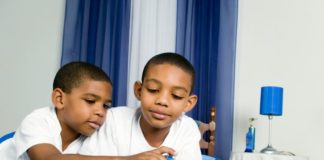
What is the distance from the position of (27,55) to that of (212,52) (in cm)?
167

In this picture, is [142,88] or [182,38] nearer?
[142,88]

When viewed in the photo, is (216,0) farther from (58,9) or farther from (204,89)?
(58,9)

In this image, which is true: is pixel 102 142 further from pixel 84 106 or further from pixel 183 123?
pixel 183 123

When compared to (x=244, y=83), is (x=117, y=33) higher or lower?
higher

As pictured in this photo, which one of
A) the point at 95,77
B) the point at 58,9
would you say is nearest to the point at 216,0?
the point at 58,9

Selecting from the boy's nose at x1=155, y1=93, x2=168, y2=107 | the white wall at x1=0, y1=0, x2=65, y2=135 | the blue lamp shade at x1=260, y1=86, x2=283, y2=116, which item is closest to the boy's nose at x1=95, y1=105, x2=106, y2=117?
the boy's nose at x1=155, y1=93, x2=168, y2=107

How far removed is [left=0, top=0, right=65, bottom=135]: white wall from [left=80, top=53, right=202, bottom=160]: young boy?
7.21 ft

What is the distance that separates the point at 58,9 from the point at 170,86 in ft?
8.19

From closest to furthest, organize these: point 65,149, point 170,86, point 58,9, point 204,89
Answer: point 170,86
point 65,149
point 204,89
point 58,9

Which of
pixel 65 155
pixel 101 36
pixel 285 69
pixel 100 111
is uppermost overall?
pixel 101 36

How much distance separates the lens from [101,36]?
123 inches

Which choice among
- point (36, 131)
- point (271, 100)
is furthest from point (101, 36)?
point (36, 131)

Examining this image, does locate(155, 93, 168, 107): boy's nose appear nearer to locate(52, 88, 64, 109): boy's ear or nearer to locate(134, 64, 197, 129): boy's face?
locate(134, 64, 197, 129): boy's face

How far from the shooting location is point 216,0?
2922 millimetres
